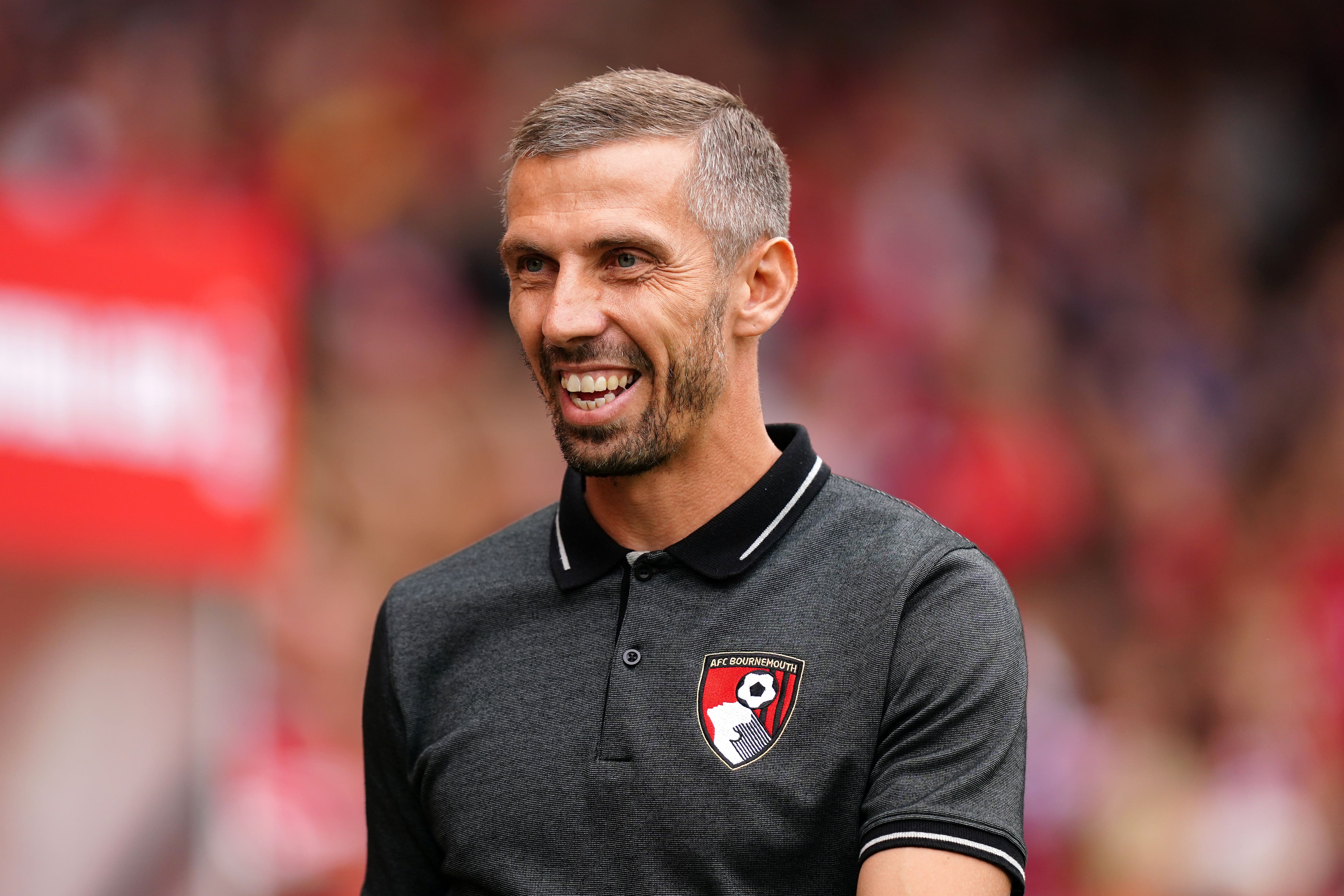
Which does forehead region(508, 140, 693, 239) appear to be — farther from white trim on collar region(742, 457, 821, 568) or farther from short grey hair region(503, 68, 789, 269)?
white trim on collar region(742, 457, 821, 568)

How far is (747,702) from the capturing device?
1.61m

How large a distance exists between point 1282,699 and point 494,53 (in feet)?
11.3

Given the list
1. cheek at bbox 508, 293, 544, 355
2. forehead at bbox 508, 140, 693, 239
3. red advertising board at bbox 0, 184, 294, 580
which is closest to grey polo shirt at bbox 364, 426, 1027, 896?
cheek at bbox 508, 293, 544, 355

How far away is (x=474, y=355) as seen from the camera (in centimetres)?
470

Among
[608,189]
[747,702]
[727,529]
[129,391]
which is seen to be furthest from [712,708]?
[129,391]

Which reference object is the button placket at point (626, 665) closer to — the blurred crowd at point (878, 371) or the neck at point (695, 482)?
the neck at point (695, 482)

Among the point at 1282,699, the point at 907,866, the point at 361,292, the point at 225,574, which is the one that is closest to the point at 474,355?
the point at 361,292

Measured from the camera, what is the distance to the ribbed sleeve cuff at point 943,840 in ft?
4.85

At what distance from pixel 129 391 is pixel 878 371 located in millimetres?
2642

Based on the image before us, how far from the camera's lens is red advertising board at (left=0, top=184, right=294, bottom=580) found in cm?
320

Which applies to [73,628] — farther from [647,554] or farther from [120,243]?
[647,554]

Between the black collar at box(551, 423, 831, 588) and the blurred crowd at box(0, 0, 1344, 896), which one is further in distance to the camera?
the blurred crowd at box(0, 0, 1344, 896)

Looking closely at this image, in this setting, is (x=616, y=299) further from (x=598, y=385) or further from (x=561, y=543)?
(x=561, y=543)

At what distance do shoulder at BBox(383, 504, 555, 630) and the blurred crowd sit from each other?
1584 millimetres
